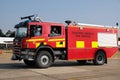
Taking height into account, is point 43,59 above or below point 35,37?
below

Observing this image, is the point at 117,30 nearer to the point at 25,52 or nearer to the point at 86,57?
the point at 86,57

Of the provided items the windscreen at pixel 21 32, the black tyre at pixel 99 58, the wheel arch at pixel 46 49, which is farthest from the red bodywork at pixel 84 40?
the windscreen at pixel 21 32

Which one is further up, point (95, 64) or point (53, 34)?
point (53, 34)

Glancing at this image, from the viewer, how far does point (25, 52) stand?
1727 cm

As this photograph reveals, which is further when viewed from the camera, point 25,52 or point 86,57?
point 86,57

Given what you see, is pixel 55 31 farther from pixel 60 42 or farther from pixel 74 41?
pixel 74 41

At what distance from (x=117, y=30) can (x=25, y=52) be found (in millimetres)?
8125

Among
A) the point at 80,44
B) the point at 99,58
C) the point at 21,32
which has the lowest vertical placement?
the point at 99,58

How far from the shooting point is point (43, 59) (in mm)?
17531

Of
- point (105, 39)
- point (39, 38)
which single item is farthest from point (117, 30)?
point (39, 38)

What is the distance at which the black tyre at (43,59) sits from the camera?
56.6 feet

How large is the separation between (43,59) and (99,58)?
5031 mm

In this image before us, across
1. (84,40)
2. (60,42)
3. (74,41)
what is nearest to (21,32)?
(60,42)

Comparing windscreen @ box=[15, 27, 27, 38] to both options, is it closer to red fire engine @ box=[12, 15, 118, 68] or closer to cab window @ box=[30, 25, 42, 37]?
red fire engine @ box=[12, 15, 118, 68]
